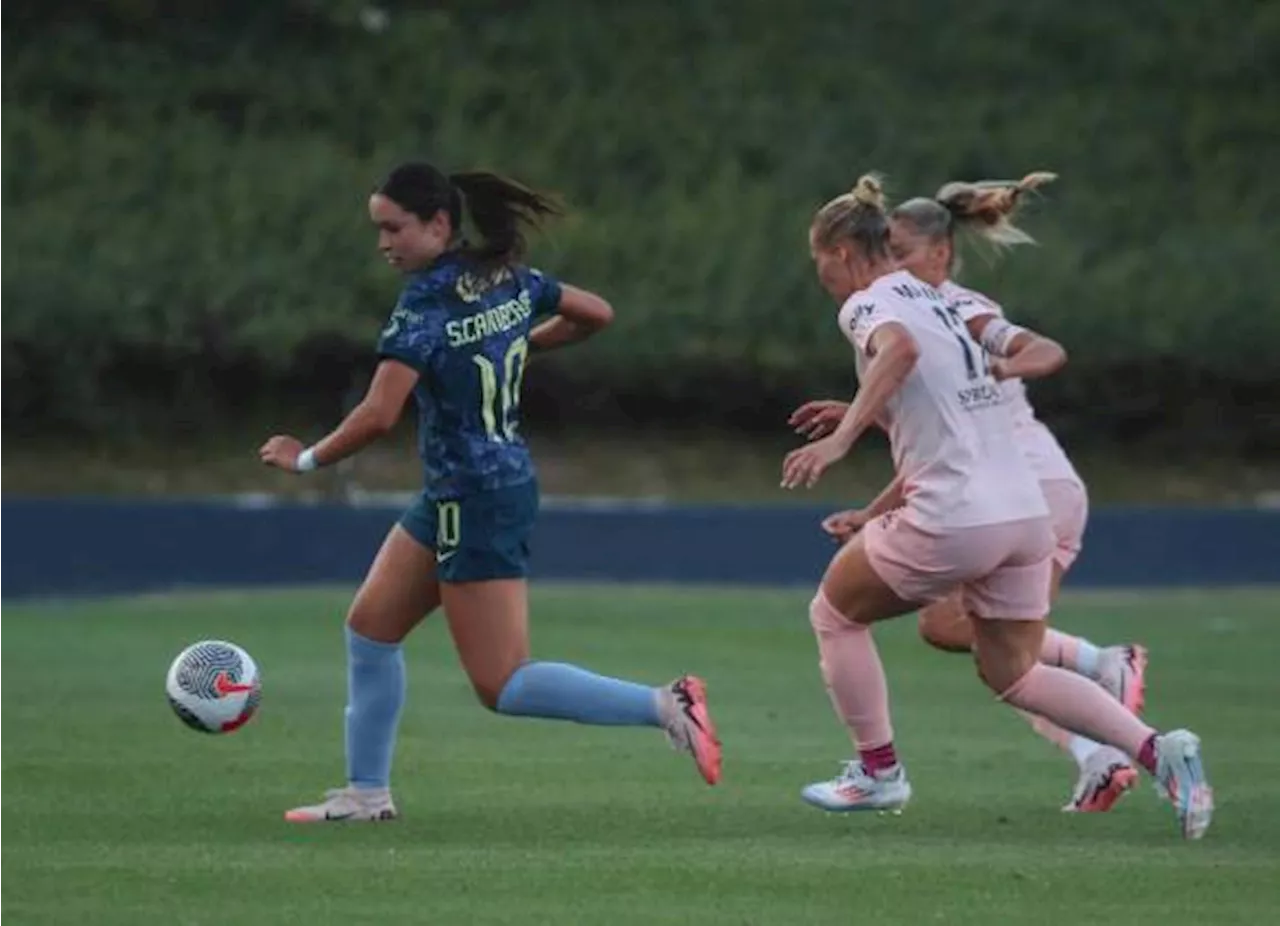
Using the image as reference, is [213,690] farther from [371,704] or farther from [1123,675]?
[1123,675]

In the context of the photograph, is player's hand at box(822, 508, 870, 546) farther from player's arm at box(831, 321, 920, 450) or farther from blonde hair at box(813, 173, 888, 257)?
blonde hair at box(813, 173, 888, 257)

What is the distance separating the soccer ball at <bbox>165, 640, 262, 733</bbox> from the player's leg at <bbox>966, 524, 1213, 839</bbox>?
8.26 ft

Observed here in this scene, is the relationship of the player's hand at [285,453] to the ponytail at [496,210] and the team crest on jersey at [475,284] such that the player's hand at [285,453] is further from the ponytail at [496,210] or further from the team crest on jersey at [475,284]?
the ponytail at [496,210]

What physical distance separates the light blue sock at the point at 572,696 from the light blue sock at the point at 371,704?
0.43 meters

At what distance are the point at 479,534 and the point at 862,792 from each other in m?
1.62

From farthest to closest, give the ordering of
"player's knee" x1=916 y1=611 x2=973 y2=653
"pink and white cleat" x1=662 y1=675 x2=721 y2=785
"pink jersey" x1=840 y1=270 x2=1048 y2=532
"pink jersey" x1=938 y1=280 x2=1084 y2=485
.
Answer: "pink jersey" x1=938 y1=280 x2=1084 y2=485
"player's knee" x1=916 y1=611 x2=973 y2=653
"pink jersey" x1=840 y1=270 x2=1048 y2=532
"pink and white cleat" x1=662 y1=675 x2=721 y2=785

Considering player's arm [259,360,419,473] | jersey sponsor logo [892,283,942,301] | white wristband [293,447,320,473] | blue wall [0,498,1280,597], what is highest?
A: blue wall [0,498,1280,597]

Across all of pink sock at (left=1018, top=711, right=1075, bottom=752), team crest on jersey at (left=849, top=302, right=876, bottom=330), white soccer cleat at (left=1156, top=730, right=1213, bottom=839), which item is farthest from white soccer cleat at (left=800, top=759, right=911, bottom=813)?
team crest on jersey at (left=849, top=302, right=876, bottom=330)

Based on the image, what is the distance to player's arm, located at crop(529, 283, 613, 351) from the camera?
983 centimetres

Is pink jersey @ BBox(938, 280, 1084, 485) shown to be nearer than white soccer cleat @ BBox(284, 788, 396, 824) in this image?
No

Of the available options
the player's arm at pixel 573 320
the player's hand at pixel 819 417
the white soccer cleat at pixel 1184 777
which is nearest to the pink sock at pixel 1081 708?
the white soccer cleat at pixel 1184 777

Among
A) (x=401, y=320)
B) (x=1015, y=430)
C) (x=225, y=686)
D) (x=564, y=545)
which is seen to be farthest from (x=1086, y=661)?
(x=564, y=545)

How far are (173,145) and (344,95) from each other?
2.57 metres

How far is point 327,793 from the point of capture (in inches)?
391
